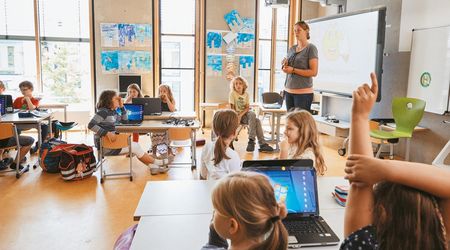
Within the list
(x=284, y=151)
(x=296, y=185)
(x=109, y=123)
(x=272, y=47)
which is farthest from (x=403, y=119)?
(x=296, y=185)

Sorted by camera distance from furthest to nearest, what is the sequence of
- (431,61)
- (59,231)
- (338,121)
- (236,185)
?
1. (338,121)
2. (431,61)
3. (59,231)
4. (236,185)

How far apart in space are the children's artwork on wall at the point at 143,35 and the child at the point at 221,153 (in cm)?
543

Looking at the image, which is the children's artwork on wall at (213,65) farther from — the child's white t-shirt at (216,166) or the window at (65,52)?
the child's white t-shirt at (216,166)

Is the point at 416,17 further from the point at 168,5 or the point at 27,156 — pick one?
the point at 27,156

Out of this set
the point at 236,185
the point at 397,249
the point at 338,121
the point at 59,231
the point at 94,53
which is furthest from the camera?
the point at 94,53

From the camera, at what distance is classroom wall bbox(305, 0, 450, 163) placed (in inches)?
211

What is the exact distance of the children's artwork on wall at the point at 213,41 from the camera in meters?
8.25

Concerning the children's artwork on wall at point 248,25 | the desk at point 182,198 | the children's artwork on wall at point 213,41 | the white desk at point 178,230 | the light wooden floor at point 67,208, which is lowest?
the light wooden floor at point 67,208

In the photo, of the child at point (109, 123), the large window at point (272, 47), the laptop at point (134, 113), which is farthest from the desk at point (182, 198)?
the large window at point (272, 47)

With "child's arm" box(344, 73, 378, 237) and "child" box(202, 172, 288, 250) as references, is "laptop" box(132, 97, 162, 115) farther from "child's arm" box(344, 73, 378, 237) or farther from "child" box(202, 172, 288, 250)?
"child's arm" box(344, 73, 378, 237)

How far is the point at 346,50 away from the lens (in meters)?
6.45

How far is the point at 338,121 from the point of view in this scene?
6770mm

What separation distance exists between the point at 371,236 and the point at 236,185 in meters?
0.39

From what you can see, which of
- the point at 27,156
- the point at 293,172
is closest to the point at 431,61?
the point at 293,172
